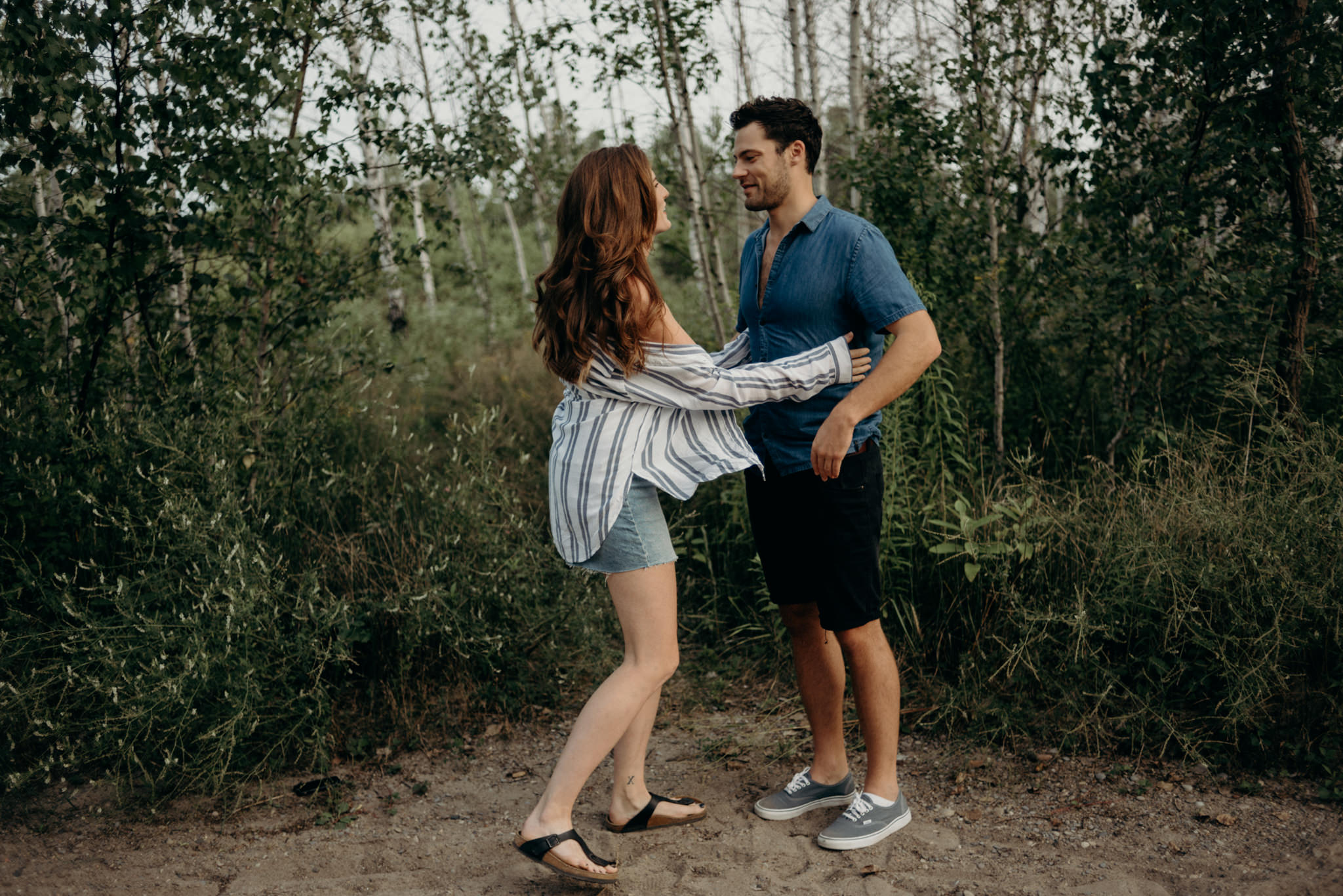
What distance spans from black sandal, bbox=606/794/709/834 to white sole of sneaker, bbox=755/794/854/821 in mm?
222

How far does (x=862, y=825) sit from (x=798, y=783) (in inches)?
12.7

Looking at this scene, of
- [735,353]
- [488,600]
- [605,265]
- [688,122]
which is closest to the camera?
Result: [605,265]

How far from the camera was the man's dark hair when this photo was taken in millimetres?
2953

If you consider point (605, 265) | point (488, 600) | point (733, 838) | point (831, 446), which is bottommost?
point (733, 838)

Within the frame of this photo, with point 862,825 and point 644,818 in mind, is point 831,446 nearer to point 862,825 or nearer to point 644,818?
point 862,825

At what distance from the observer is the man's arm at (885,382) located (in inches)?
109

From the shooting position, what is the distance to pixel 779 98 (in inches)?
118

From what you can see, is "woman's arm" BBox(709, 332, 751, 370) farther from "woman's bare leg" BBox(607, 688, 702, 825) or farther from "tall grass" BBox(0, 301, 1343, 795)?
"tall grass" BBox(0, 301, 1343, 795)

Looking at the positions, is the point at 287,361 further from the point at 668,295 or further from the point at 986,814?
the point at 668,295

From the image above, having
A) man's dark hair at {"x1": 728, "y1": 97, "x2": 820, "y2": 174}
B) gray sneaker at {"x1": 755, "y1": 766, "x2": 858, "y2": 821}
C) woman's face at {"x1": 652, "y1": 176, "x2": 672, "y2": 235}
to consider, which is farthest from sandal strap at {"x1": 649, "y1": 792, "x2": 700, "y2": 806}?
man's dark hair at {"x1": 728, "y1": 97, "x2": 820, "y2": 174}

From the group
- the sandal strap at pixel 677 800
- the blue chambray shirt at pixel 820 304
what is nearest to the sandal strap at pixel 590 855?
the sandal strap at pixel 677 800

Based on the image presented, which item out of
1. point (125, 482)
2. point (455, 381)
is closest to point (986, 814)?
point (125, 482)

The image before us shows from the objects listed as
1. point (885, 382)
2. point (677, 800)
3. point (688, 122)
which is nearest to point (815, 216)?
point (885, 382)

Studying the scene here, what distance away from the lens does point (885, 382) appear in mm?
2771
